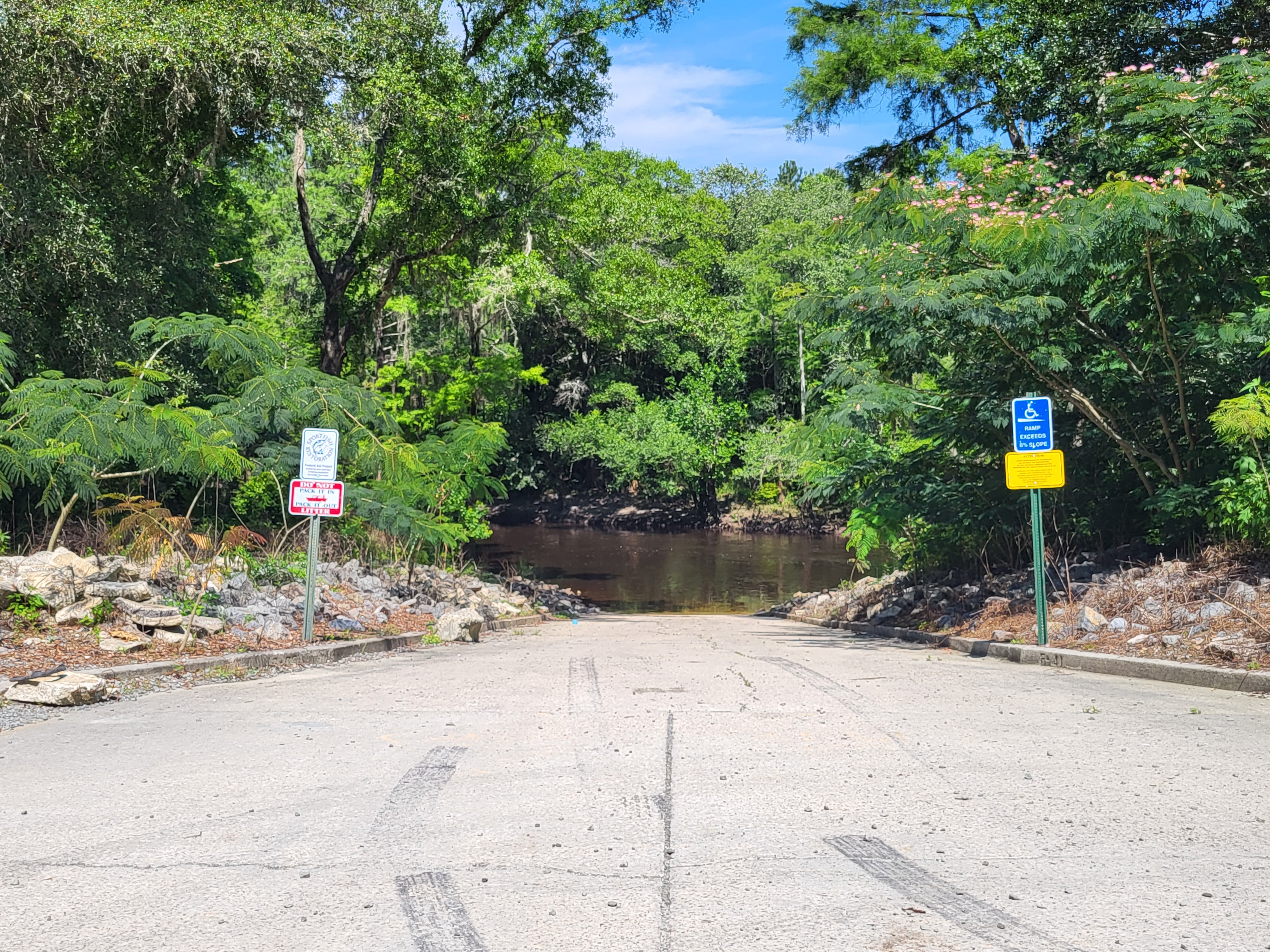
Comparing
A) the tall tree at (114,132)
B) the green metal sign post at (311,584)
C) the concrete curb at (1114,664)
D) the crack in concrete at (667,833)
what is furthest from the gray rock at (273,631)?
the concrete curb at (1114,664)

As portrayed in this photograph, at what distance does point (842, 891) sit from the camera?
419cm

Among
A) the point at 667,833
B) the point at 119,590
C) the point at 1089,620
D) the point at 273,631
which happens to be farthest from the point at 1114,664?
the point at 119,590

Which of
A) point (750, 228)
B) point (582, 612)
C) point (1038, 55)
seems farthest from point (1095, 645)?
point (750, 228)

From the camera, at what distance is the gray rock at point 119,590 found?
11.4 meters

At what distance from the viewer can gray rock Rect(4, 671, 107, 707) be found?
330 inches

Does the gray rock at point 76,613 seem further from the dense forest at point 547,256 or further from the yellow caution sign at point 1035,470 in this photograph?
the yellow caution sign at point 1035,470

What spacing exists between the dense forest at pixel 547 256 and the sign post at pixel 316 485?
4.84 ft

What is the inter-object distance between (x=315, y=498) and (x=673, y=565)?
2624 centimetres

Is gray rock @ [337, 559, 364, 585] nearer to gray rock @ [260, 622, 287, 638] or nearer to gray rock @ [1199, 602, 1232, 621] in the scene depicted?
gray rock @ [260, 622, 287, 638]

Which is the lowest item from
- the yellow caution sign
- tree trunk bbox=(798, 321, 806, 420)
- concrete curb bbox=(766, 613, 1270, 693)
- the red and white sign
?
concrete curb bbox=(766, 613, 1270, 693)

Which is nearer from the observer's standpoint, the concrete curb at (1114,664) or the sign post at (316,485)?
the concrete curb at (1114,664)

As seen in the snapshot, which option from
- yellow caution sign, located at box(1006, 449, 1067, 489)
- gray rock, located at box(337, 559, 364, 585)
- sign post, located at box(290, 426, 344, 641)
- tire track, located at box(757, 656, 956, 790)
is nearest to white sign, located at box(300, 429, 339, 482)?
sign post, located at box(290, 426, 344, 641)

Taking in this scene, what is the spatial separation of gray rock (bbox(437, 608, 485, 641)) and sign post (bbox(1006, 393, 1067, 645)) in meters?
7.94

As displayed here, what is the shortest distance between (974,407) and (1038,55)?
7.43 metres
